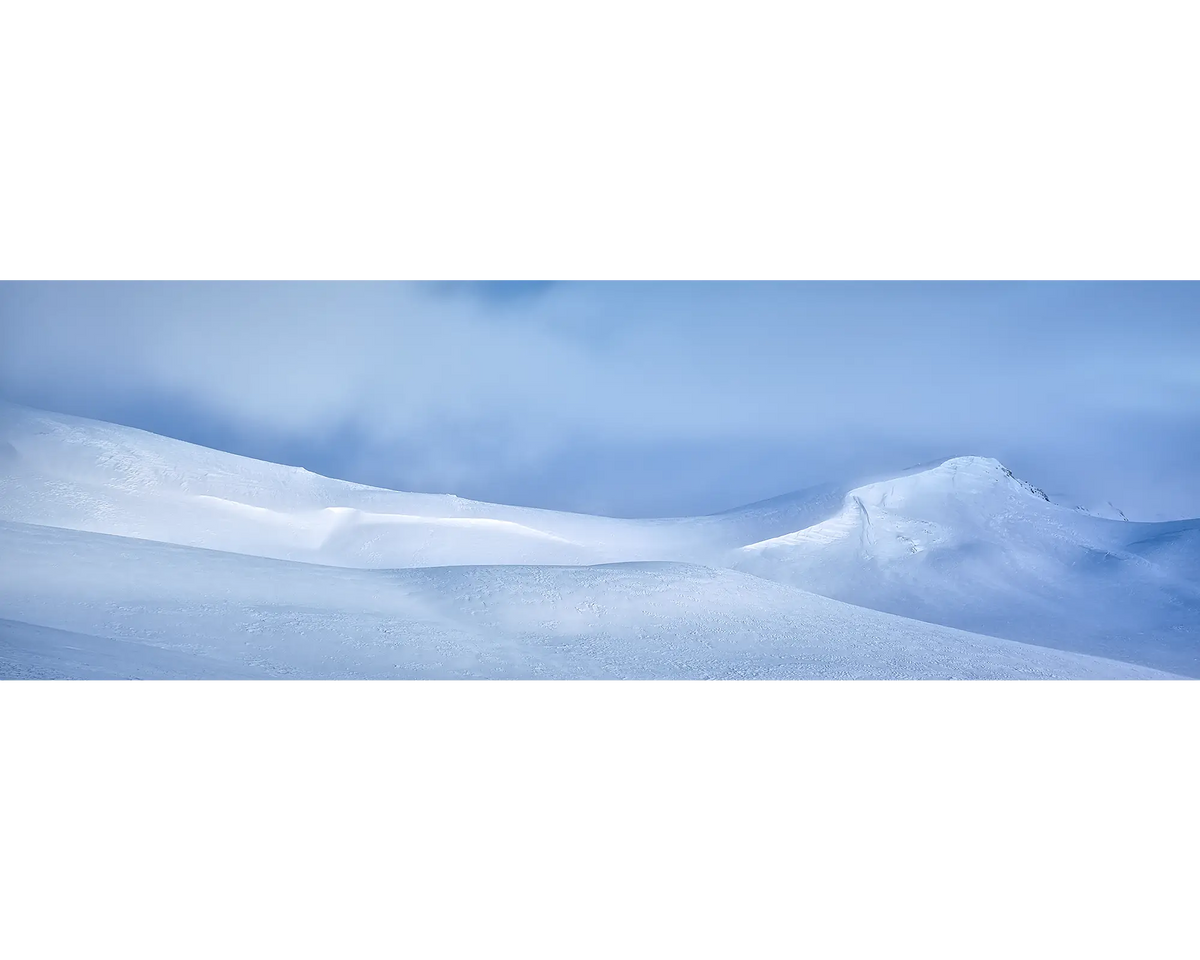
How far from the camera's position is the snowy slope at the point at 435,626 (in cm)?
267

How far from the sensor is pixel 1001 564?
4.15m

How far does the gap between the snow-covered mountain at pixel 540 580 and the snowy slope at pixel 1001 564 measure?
1cm

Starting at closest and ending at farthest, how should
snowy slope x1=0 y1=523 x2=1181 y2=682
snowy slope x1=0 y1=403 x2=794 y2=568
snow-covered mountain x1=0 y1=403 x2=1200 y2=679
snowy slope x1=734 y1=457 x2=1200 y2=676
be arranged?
snowy slope x1=0 y1=523 x2=1181 y2=682 < snow-covered mountain x1=0 y1=403 x2=1200 y2=679 < snowy slope x1=734 y1=457 x2=1200 y2=676 < snowy slope x1=0 y1=403 x2=794 y2=568

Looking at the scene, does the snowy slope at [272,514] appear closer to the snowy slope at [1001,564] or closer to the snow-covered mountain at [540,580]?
the snow-covered mountain at [540,580]

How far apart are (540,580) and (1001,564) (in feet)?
8.40

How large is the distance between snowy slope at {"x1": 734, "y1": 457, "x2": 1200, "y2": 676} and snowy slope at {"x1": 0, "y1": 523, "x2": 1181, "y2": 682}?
44 cm

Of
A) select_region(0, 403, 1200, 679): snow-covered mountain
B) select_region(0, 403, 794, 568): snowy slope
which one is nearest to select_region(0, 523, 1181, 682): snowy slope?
select_region(0, 403, 1200, 679): snow-covered mountain

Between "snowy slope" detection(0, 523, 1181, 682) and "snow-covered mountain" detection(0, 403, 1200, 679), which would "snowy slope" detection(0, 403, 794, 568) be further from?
"snowy slope" detection(0, 523, 1181, 682)

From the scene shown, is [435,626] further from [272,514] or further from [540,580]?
[272,514]

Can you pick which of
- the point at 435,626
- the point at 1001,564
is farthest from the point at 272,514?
the point at 1001,564

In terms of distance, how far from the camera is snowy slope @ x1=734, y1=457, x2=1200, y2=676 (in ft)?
11.8

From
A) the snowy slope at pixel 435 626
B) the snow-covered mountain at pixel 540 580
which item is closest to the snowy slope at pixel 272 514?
the snow-covered mountain at pixel 540 580
